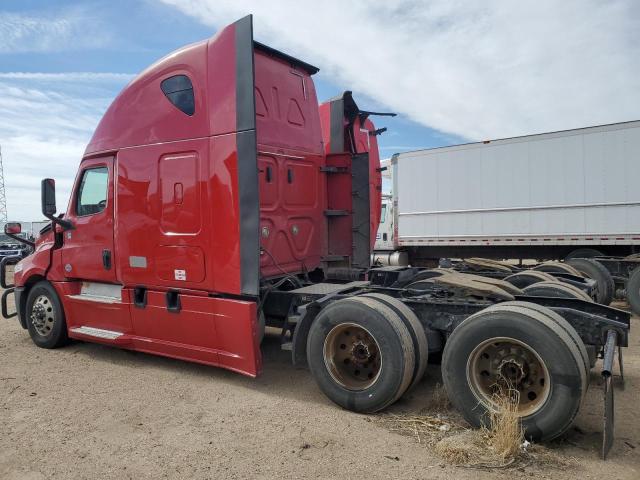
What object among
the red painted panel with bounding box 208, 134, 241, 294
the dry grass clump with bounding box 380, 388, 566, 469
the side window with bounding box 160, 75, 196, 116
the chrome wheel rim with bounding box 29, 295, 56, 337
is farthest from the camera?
the chrome wheel rim with bounding box 29, 295, 56, 337

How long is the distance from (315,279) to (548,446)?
3665mm

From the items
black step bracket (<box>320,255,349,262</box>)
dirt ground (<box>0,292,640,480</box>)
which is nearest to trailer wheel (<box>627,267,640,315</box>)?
dirt ground (<box>0,292,640,480</box>)

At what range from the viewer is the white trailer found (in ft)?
36.2

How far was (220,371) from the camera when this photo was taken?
18.7ft

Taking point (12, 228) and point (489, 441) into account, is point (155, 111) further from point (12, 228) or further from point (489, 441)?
point (489, 441)

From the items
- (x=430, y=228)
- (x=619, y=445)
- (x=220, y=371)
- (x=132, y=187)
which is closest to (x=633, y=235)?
(x=430, y=228)

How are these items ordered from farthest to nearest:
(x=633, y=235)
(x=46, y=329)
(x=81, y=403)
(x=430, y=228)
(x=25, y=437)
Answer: (x=430, y=228) → (x=633, y=235) → (x=46, y=329) → (x=81, y=403) → (x=25, y=437)

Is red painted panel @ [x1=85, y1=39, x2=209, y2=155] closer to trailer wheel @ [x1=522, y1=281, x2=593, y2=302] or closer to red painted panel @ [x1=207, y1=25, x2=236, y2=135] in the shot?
red painted panel @ [x1=207, y1=25, x2=236, y2=135]

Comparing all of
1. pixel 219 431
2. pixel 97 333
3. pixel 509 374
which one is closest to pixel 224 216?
pixel 219 431

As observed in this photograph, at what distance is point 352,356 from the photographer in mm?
4473

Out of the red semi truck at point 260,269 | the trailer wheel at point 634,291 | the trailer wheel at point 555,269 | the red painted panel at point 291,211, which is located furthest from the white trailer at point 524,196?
the red painted panel at point 291,211

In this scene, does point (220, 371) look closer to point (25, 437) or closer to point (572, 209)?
point (25, 437)

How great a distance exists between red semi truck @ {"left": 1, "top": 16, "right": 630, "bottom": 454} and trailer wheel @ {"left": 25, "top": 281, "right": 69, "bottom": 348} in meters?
0.02

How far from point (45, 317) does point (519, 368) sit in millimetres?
6054
